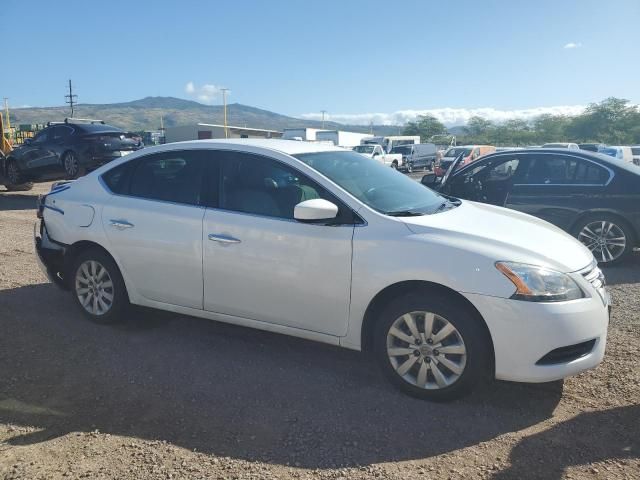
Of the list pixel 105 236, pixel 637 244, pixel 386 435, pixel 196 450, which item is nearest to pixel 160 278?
pixel 105 236

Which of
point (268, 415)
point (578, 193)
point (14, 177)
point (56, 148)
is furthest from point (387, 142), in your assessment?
point (268, 415)

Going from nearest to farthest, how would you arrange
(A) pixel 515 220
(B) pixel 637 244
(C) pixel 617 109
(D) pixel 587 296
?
(D) pixel 587 296 < (A) pixel 515 220 < (B) pixel 637 244 < (C) pixel 617 109

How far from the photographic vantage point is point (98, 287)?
4695 millimetres

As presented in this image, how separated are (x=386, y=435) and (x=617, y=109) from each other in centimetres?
7955

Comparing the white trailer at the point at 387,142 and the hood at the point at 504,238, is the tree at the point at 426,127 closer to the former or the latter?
the white trailer at the point at 387,142

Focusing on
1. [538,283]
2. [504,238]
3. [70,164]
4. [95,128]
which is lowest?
[538,283]

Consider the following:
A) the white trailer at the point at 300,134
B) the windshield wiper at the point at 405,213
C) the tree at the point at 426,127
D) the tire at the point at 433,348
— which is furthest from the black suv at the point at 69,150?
the tree at the point at 426,127

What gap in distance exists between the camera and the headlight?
313 centimetres

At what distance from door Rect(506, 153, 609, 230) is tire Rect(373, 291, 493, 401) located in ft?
14.9

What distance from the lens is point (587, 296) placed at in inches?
128

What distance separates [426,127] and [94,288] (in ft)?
363

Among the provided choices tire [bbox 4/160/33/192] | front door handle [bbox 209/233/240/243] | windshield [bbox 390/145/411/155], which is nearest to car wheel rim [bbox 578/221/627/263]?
front door handle [bbox 209/233/240/243]

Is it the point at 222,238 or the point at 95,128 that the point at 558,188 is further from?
the point at 95,128

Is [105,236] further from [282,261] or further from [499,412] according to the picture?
[499,412]
